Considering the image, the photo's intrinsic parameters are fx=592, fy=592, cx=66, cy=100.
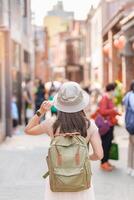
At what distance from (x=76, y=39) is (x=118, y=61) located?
126 ft

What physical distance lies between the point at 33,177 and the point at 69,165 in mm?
5196

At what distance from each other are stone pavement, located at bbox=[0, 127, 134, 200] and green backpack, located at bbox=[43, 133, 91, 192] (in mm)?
3523

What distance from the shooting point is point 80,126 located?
4652 millimetres

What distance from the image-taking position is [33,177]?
31.4ft

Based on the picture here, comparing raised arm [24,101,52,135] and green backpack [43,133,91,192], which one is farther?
raised arm [24,101,52,135]

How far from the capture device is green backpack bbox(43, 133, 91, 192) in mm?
4465

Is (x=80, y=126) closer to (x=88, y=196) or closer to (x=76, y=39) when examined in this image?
(x=88, y=196)

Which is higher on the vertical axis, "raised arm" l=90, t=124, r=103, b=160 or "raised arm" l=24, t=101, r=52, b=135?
"raised arm" l=24, t=101, r=52, b=135

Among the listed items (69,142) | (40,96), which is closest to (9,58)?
(40,96)

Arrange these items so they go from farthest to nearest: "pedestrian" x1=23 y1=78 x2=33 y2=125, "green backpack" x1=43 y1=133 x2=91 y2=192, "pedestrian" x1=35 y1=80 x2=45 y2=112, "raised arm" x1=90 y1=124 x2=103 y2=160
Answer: "pedestrian" x1=23 y1=78 x2=33 y2=125, "pedestrian" x1=35 y1=80 x2=45 y2=112, "raised arm" x1=90 y1=124 x2=103 y2=160, "green backpack" x1=43 y1=133 x2=91 y2=192

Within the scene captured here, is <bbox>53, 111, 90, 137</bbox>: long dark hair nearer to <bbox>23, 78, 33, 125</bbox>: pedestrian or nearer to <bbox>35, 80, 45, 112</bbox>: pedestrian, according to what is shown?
<bbox>35, 80, 45, 112</bbox>: pedestrian

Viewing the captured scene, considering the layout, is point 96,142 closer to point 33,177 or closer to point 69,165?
point 69,165

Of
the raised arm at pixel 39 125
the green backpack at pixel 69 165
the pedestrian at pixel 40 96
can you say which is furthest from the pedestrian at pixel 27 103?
the green backpack at pixel 69 165

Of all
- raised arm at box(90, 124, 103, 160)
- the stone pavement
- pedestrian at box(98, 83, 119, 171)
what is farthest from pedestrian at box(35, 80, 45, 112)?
raised arm at box(90, 124, 103, 160)
